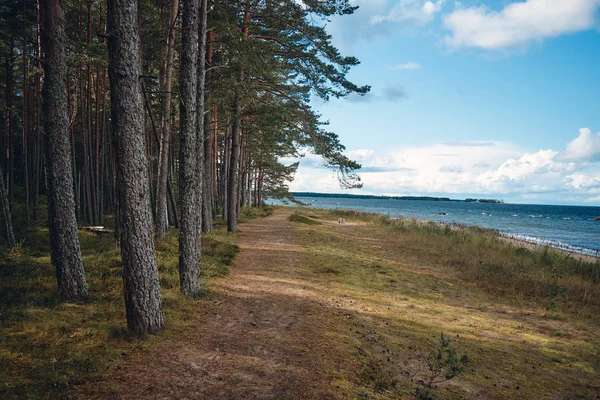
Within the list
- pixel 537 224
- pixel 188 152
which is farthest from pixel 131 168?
pixel 537 224

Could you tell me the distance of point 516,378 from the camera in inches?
199

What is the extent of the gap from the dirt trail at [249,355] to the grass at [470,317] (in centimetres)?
50

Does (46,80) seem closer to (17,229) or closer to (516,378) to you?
(516,378)

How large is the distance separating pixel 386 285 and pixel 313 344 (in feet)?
17.2

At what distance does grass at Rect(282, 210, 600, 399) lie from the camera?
15.7 feet

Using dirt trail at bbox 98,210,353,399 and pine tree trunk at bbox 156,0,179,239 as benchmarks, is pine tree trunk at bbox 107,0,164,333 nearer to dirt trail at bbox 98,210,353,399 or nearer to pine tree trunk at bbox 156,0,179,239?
dirt trail at bbox 98,210,353,399

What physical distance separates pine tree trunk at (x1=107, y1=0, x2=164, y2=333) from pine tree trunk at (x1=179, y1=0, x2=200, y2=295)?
1.72m

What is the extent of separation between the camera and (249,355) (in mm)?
4836

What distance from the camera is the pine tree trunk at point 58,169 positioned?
20.3 ft

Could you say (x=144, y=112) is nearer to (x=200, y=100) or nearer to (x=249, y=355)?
(x=200, y=100)

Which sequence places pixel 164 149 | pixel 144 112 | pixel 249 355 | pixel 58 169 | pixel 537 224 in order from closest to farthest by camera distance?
pixel 249 355 → pixel 58 169 → pixel 144 112 → pixel 164 149 → pixel 537 224

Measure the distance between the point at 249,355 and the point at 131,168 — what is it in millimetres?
3412

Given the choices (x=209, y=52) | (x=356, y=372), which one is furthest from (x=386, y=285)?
(x=209, y=52)

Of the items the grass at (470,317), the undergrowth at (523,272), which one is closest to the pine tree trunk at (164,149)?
the grass at (470,317)
